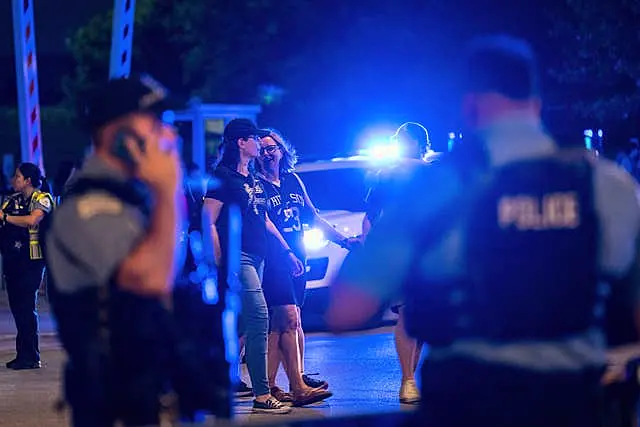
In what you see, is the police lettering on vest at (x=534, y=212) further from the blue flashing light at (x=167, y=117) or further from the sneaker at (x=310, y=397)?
the sneaker at (x=310, y=397)

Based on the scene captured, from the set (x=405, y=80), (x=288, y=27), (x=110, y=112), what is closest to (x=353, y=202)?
(x=110, y=112)

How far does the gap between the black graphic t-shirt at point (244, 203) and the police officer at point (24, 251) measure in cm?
287

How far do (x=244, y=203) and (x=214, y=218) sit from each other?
23cm

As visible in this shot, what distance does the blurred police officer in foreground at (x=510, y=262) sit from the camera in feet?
11.7

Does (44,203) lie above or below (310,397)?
above

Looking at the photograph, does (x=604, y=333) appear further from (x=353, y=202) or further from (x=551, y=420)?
(x=353, y=202)

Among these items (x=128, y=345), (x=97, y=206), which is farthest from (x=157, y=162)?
(x=128, y=345)

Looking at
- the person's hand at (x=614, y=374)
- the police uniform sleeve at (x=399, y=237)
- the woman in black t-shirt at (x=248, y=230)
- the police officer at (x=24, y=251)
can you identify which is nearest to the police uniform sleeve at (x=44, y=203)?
the police officer at (x=24, y=251)

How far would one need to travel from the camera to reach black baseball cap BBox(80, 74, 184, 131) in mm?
4238

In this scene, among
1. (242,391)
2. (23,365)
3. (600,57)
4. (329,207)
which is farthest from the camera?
(600,57)

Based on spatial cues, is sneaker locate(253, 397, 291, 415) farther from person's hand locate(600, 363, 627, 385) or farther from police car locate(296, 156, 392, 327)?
person's hand locate(600, 363, 627, 385)

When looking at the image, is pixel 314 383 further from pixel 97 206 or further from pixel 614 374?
pixel 614 374

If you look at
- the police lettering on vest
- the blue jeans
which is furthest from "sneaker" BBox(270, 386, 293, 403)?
the police lettering on vest

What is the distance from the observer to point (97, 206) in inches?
159
